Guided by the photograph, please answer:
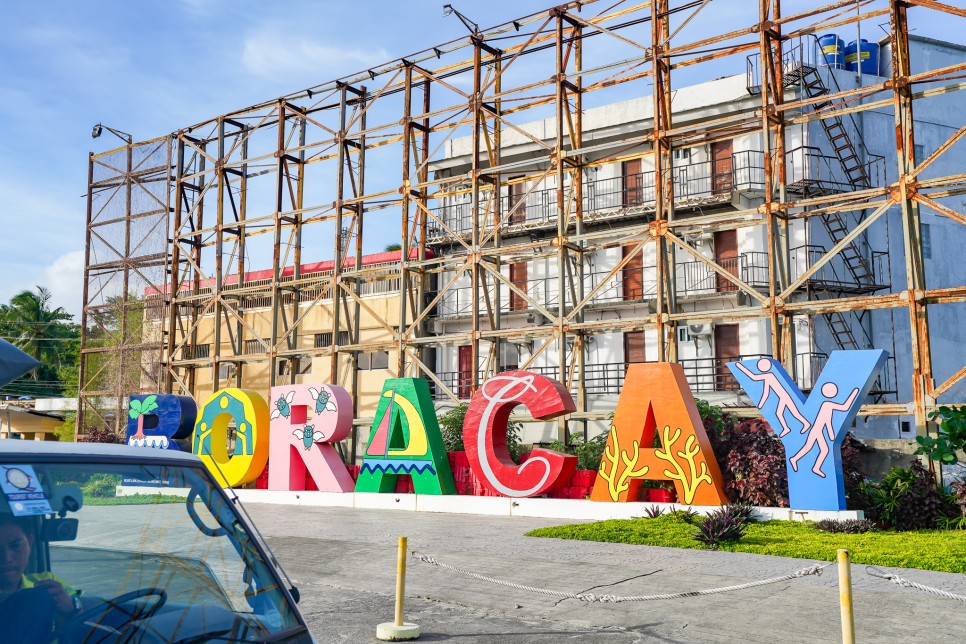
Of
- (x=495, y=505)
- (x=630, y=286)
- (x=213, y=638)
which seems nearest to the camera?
(x=213, y=638)

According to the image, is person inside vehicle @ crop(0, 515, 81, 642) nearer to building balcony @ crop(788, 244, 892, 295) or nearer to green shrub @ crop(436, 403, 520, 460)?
green shrub @ crop(436, 403, 520, 460)

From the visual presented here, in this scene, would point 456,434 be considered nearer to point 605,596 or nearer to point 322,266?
point 322,266

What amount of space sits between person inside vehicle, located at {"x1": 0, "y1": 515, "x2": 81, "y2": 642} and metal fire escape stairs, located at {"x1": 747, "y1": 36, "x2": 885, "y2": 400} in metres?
24.3

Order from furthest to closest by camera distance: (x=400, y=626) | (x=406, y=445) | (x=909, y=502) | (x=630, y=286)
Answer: (x=630, y=286)
(x=406, y=445)
(x=909, y=502)
(x=400, y=626)

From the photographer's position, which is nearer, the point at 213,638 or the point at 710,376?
the point at 213,638

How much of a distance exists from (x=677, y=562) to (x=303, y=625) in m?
9.24

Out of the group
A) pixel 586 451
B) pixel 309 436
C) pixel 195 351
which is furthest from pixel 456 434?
pixel 195 351

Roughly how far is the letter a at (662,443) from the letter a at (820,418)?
1.37 metres

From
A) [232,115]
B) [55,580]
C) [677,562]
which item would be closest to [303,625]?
[55,580]

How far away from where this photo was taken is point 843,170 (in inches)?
1060

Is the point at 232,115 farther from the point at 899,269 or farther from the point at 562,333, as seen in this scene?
the point at 899,269

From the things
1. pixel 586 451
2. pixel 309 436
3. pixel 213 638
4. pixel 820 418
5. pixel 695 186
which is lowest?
pixel 213 638

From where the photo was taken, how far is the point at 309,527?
1681cm

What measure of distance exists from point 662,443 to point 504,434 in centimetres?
410
